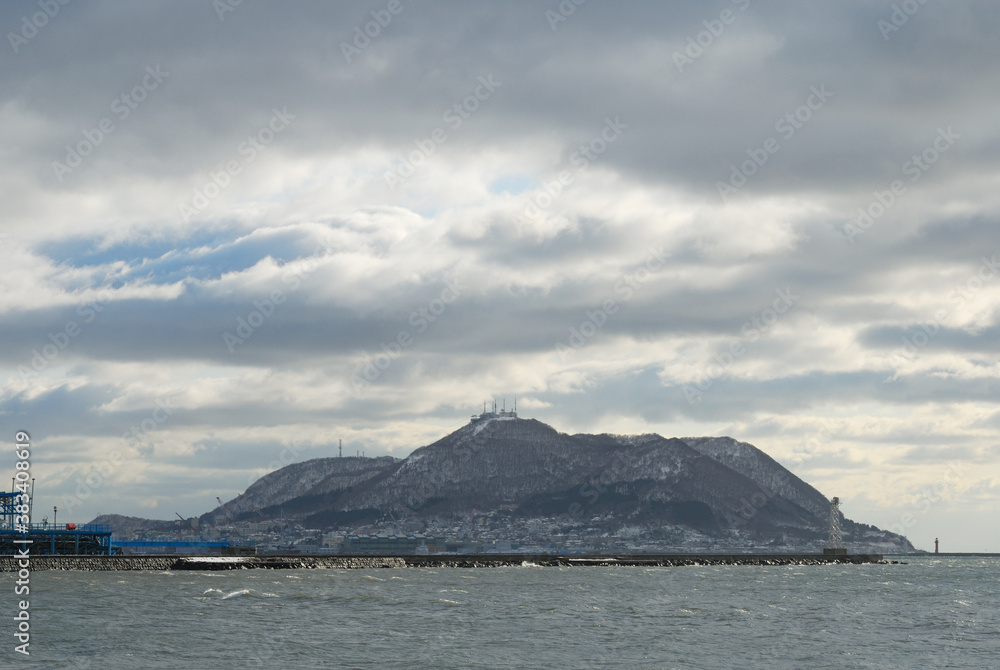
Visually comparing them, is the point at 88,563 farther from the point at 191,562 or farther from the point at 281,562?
the point at 281,562

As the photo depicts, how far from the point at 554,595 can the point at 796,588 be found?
135ft

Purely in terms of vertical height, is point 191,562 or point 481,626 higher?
point 481,626

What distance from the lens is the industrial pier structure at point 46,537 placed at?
154 metres

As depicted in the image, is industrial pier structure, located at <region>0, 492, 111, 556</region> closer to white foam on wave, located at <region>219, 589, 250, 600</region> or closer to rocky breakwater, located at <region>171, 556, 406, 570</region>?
rocky breakwater, located at <region>171, 556, 406, 570</region>

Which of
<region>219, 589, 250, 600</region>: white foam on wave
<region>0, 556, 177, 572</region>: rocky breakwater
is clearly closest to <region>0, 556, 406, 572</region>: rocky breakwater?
<region>0, 556, 177, 572</region>: rocky breakwater

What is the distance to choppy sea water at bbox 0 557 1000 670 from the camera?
65.0 m

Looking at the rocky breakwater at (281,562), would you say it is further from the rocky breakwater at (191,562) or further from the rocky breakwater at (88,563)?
the rocky breakwater at (88,563)

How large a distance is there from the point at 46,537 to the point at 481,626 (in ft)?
342

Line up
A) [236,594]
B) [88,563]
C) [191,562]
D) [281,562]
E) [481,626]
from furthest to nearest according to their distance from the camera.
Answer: [281,562] → [191,562] → [88,563] → [236,594] → [481,626]

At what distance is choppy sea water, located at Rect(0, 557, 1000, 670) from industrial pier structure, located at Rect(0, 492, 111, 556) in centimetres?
2779

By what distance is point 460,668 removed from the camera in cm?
6156

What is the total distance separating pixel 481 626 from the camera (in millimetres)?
81938

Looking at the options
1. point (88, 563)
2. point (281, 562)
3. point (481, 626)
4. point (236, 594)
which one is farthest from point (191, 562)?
point (481, 626)

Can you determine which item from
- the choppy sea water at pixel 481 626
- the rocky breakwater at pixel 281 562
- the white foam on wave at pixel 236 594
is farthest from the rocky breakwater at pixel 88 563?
the white foam on wave at pixel 236 594
